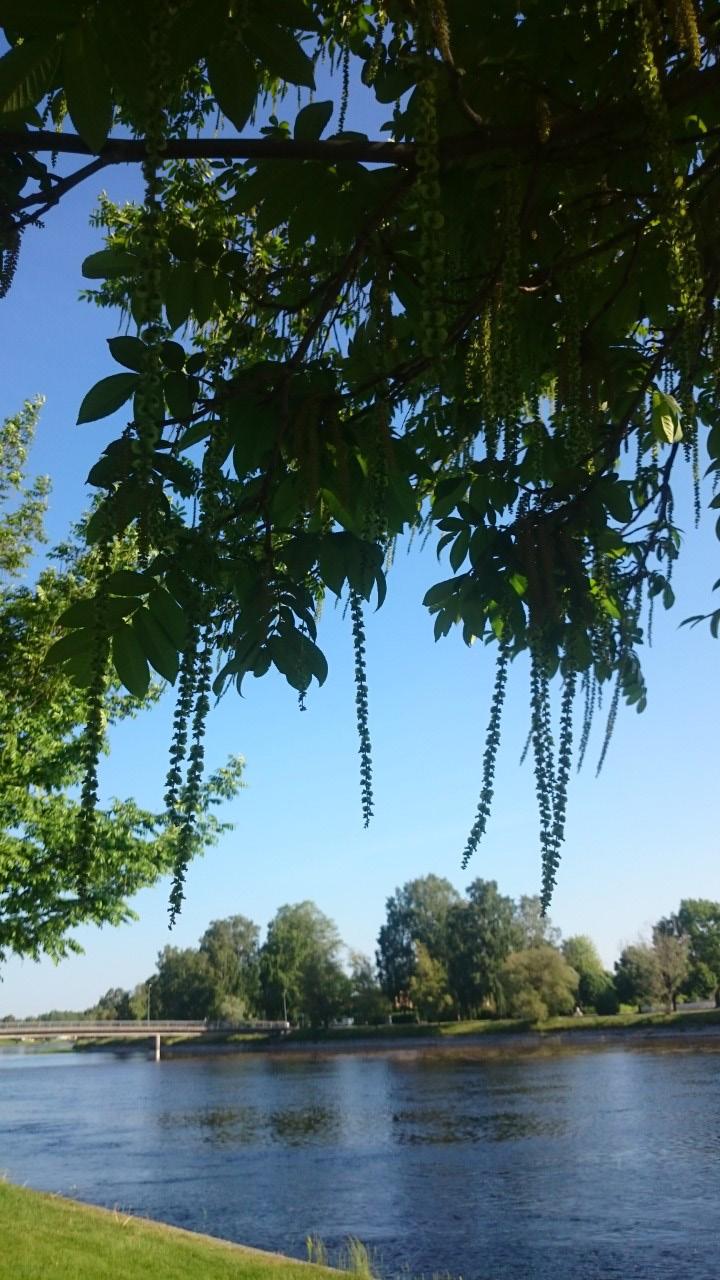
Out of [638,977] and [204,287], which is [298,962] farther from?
[204,287]

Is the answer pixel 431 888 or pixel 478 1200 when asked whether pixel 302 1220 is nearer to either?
pixel 478 1200

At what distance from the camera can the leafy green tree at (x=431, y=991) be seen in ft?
313

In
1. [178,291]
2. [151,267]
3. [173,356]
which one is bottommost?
[151,267]

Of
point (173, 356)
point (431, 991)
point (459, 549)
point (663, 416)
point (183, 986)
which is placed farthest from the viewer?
point (183, 986)

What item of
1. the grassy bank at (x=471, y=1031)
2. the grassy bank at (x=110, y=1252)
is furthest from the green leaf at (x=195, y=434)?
the grassy bank at (x=471, y=1031)

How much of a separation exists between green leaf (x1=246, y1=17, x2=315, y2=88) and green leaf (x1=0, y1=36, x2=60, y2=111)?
498 mm

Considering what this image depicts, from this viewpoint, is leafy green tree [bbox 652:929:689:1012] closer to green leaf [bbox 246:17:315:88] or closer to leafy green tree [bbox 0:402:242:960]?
leafy green tree [bbox 0:402:242:960]

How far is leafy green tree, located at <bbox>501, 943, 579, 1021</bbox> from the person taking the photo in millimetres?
83250

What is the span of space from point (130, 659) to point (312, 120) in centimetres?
172

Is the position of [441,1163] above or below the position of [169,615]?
below

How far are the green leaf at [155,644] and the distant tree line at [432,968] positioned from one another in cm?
8641

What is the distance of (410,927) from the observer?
116000 mm

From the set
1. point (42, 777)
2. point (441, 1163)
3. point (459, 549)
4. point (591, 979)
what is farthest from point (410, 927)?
point (459, 549)

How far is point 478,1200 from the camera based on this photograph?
81.8ft
